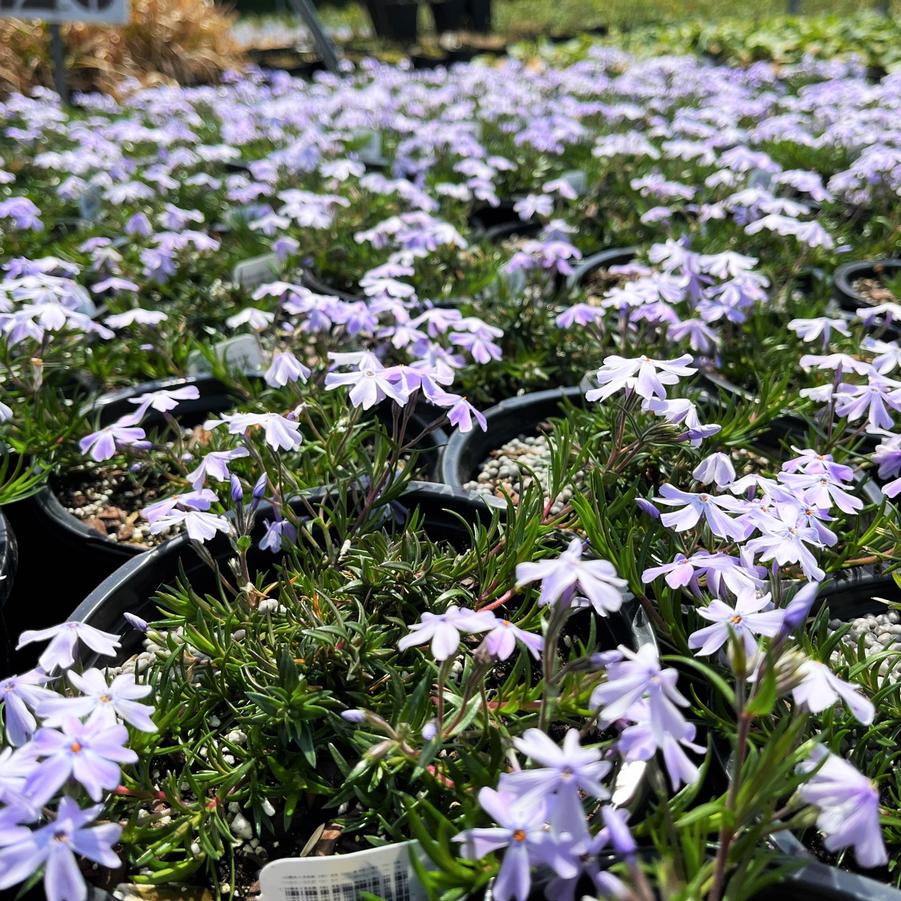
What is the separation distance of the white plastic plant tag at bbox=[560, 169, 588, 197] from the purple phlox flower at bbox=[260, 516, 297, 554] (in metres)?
2.14

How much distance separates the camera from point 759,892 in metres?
0.90

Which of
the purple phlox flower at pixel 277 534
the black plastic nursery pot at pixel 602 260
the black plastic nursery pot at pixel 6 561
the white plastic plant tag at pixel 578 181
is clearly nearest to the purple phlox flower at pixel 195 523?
the purple phlox flower at pixel 277 534

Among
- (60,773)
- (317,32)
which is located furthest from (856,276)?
(317,32)

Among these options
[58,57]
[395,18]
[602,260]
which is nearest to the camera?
[602,260]

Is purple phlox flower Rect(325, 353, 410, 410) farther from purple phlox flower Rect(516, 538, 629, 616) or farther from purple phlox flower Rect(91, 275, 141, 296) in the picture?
purple phlox flower Rect(91, 275, 141, 296)

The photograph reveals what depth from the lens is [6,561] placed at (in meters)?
1.42

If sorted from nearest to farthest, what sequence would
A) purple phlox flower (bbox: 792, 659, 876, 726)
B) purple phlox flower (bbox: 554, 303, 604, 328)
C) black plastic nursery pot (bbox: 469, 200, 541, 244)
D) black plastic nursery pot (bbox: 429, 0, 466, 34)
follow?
purple phlox flower (bbox: 792, 659, 876, 726), purple phlox flower (bbox: 554, 303, 604, 328), black plastic nursery pot (bbox: 469, 200, 541, 244), black plastic nursery pot (bbox: 429, 0, 466, 34)

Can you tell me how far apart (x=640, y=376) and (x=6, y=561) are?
1.11 m

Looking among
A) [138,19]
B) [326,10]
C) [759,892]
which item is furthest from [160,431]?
[326,10]

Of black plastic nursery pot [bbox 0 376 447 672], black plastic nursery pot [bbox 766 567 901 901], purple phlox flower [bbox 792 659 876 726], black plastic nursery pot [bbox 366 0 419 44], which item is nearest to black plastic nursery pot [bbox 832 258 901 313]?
black plastic nursery pot [bbox 766 567 901 901]

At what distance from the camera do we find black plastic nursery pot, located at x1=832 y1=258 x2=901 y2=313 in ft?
8.11

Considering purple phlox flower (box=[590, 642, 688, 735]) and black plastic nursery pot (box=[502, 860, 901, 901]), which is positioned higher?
purple phlox flower (box=[590, 642, 688, 735])

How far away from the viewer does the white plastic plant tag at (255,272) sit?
238 cm

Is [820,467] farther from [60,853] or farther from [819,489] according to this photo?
[60,853]
